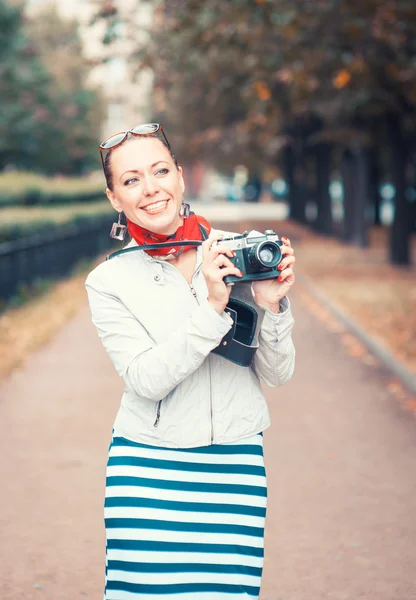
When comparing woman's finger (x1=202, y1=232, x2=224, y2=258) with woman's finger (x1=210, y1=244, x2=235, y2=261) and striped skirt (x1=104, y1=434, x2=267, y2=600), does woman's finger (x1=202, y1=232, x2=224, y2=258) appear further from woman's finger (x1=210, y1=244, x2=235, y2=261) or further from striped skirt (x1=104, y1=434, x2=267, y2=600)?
striped skirt (x1=104, y1=434, x2=267, y2=600)

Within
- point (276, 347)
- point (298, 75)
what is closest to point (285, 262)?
point (276, 347)

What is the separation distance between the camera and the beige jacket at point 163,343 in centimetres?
262

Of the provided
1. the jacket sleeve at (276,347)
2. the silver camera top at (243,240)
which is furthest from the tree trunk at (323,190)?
the silver camera top at (243,240)

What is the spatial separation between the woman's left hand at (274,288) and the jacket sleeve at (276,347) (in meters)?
0.03

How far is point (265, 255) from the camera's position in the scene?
2475 mm

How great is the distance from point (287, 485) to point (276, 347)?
3145 mm

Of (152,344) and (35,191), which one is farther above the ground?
(152,344)

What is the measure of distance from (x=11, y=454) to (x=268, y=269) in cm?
431

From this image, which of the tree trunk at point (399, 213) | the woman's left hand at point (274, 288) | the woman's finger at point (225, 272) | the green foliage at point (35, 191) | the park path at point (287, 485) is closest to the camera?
the woman's finger at point (225, 272)

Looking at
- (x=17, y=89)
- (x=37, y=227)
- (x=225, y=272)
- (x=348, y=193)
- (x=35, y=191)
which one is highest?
(x=225, y=272)

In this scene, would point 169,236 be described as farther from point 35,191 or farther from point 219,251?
point 35,191

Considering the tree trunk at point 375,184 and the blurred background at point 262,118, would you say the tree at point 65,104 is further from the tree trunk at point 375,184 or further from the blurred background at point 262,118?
the tree trunk at point 375,184

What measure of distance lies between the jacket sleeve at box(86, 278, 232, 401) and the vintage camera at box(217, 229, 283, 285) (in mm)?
133

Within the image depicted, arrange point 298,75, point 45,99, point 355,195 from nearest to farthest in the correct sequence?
point 298,75 < point 355,195 < point 45,99
